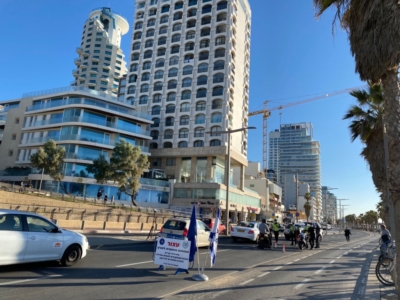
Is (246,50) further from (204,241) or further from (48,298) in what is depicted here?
(48,298)

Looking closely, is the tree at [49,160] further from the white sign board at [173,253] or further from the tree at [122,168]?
the white sign board at [173,253]

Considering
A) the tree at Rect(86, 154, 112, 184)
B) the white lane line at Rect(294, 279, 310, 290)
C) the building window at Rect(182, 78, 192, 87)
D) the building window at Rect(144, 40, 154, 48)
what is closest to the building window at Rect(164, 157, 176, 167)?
the building window at Rect(182, 78, 192, 87)

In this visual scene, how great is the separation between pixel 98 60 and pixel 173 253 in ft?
405

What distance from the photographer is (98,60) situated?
4685 inches

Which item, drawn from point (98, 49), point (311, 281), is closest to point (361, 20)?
point (311, 281)

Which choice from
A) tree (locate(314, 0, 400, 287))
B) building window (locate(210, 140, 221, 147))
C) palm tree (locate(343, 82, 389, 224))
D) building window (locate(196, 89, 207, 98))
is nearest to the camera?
tree (locate(314, 0, 400, 287))

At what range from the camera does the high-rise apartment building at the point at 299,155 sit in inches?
7234

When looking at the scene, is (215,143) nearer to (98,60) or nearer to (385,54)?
(385,54)

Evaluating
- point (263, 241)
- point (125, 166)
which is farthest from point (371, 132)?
point (125, 166)

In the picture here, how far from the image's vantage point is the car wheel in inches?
338

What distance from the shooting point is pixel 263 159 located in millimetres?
132500

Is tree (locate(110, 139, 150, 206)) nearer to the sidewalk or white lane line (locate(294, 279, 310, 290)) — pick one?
white lane line (locate(294, 279, 310, 290))

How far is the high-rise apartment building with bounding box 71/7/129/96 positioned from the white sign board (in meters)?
115

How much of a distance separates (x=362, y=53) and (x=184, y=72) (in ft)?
194
